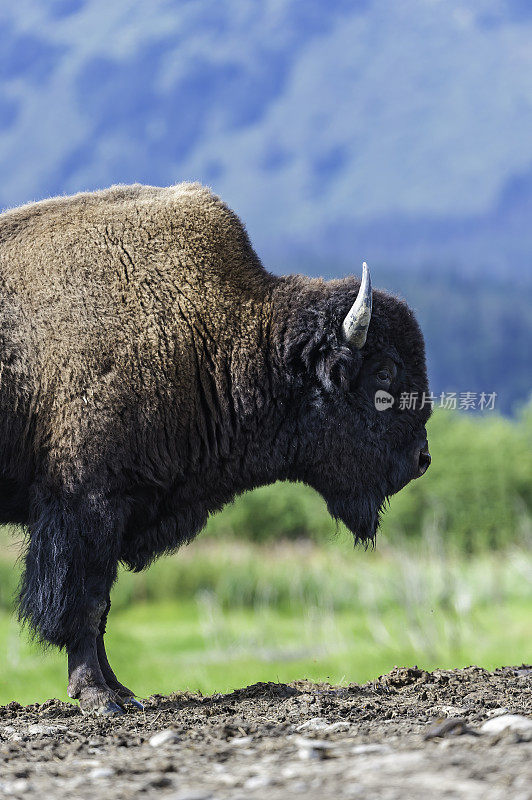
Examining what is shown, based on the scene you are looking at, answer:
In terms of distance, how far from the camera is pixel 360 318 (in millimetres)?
7039

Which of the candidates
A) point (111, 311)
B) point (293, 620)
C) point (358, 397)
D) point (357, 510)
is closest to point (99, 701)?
point (357, 510)

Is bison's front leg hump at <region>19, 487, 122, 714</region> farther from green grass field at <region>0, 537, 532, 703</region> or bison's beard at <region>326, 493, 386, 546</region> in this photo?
bison's beard at <region>326, 493, 386, 546</region>

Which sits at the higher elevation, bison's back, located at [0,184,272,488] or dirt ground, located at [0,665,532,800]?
bison's back, located at [0,184,272,488]

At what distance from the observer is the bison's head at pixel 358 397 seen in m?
7.15

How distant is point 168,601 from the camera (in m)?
26.6

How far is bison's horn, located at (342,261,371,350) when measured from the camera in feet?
22.9

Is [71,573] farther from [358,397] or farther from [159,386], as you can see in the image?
[358,397]

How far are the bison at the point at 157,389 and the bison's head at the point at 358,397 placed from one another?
0.04 feet

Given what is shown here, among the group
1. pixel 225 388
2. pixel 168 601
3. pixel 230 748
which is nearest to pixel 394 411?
pixel 225 388

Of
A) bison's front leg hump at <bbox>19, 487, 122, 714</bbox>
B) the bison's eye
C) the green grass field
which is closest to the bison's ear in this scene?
the bison's eye

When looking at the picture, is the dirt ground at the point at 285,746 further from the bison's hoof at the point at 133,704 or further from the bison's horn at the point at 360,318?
the bison's horn at the point at 360,318

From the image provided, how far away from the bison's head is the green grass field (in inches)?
98.5

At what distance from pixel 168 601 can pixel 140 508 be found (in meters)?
20.4

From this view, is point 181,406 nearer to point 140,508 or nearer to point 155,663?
point 140,508
